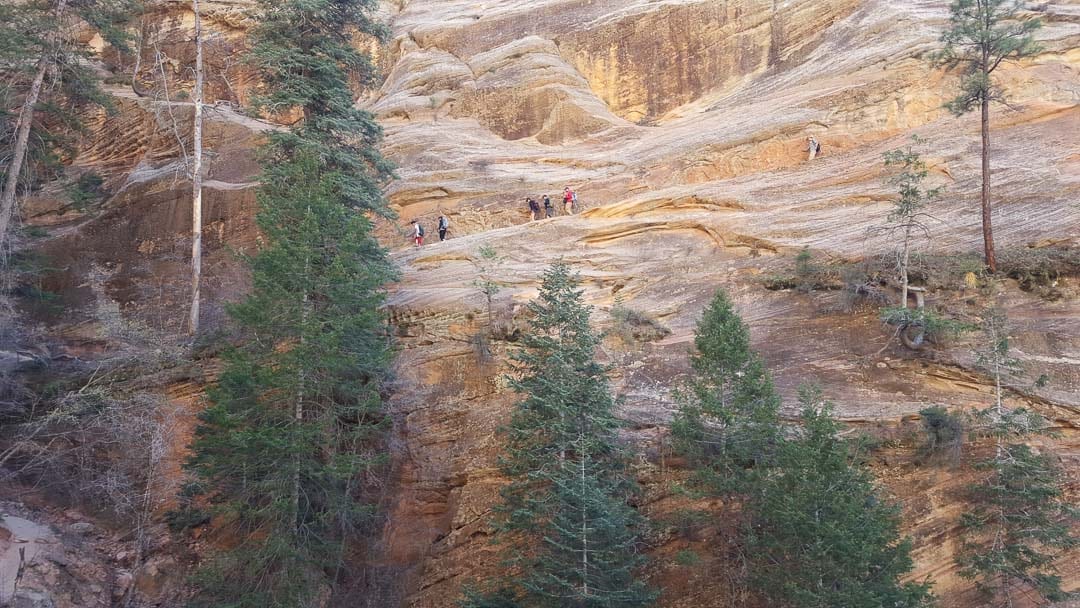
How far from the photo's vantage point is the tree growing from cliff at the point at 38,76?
20328 millimetres

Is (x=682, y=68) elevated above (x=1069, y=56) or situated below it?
above

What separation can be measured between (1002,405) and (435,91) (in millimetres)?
27671

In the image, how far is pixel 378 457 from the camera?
656 inches

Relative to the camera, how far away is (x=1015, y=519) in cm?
1534

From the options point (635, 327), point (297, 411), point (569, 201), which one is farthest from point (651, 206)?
point (297, 411)

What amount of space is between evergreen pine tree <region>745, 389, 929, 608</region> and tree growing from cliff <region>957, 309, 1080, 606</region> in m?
1.53

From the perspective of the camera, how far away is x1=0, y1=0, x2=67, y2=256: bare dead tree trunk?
64.5 ft

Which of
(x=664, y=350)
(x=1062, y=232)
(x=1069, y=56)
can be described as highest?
(x=1069, y=56)

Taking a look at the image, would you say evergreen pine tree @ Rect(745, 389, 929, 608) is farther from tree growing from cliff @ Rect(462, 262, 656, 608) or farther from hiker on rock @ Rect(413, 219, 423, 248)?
hiker on rock @ Rect(413, 219, 423, 248)

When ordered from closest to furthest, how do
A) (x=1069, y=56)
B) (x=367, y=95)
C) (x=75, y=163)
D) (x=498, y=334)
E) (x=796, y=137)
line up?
(x=498, y=334) → (x=1069, y=56) → (x=796, y=137) → (x=75, y=163) → (x=367, y=95)

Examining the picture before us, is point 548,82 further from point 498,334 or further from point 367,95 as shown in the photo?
point 498,334

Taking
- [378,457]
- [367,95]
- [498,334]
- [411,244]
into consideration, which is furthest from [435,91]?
[378,457]

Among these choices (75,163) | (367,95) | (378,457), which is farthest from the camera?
Result: (367,95)

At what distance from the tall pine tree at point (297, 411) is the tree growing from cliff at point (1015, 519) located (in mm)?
12155
